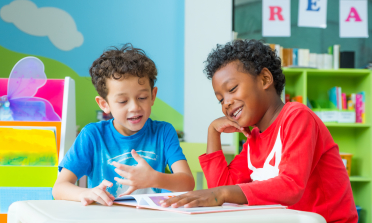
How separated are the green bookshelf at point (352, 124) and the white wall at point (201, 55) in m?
0.35

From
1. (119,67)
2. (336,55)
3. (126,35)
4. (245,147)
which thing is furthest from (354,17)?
(119,67)

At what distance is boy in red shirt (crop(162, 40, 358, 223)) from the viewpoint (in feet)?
2.33

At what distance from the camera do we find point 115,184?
1.12 metres

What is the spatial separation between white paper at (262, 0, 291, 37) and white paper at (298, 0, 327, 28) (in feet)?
0.44

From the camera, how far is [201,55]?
2746 millimetres

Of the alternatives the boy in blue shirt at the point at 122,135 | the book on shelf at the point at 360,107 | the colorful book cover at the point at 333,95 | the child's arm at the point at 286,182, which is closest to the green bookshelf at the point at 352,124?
the book on shelf at the point at 360,107

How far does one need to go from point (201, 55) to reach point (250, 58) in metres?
1.77

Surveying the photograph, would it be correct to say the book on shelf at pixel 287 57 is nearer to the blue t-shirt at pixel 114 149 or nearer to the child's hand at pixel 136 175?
the blue t-shirt at pixel 114 149

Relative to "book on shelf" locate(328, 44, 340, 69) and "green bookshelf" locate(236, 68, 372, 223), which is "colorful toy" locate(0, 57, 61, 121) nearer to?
"green bookshelf" locate(236, 68, 372, 223)

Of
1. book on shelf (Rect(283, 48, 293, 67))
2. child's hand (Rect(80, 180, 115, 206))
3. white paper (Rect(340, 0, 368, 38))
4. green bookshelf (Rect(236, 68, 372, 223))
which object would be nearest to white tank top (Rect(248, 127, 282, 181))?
child's hand (Rect(80, 180, 115, 206))

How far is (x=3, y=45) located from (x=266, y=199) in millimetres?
2819

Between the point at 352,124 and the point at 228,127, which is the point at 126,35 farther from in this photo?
the point at 352,124

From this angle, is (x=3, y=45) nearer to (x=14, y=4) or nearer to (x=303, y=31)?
(x=14, y=4)

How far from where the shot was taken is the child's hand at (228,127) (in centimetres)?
109
